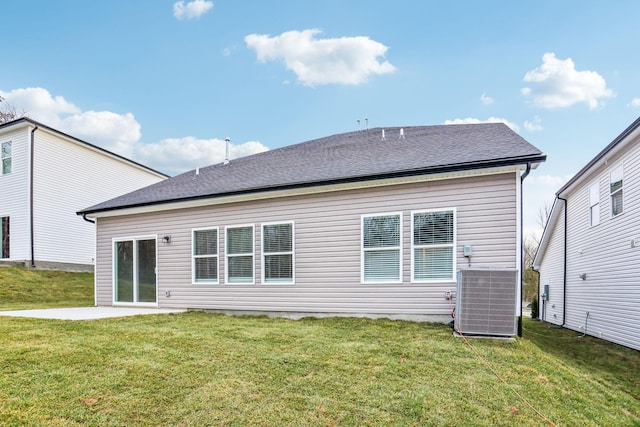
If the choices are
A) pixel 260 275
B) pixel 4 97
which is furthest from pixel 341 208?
pixel 4 97

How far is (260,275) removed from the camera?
7.98 meters

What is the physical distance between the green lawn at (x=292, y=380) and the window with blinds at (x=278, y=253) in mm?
1936

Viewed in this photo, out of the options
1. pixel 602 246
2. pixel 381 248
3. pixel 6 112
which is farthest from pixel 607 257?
pixel 6 112

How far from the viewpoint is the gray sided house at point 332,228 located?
6332 mm

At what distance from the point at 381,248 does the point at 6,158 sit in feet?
49.7

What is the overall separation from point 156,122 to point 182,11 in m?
6.65

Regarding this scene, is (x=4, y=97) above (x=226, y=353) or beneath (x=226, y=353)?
above

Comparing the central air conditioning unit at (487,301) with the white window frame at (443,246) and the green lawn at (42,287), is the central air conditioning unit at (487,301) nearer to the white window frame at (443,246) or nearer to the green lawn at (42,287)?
the white window frame at (443,246)

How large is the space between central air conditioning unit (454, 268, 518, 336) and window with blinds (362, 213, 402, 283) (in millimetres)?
1457

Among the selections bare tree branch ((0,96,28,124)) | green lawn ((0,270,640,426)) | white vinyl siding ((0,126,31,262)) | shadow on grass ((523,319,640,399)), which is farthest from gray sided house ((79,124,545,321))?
bare tree branch ((0,96,28,124))

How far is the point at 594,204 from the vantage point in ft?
30.1

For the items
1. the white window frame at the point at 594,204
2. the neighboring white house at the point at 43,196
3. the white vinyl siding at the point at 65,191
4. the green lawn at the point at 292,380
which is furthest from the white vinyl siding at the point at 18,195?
the white window frame at the point at 594,204

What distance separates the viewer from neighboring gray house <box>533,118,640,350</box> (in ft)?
23.3

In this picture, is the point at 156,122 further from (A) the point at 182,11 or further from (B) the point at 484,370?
(B) the point at 484,370
